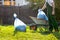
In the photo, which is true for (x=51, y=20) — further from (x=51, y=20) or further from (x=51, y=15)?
(x=51, y=15)

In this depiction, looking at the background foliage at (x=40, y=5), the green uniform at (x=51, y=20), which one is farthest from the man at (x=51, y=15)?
the background foliage at (x=40, y=5)

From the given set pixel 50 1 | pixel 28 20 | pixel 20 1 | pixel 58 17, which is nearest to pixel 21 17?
pixel 28 20

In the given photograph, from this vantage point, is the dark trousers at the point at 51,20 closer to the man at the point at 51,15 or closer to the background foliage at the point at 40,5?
the man at the point at 51,15

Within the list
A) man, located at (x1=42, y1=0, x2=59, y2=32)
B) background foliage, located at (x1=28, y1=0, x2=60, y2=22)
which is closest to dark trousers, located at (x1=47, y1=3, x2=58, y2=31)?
man, located at (x1=42, y1=0, x2=59, y2=32)

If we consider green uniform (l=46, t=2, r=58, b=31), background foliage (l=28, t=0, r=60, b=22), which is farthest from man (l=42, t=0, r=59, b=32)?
background foliage (l=28, t=0, r=60, b=22)

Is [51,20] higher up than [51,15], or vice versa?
[51,15]

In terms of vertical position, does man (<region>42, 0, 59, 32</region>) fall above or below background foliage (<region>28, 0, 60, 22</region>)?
above

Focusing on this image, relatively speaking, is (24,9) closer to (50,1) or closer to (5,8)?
(5,8)

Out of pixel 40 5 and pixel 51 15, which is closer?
pixel 51 15

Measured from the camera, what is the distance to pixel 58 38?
9.62 m

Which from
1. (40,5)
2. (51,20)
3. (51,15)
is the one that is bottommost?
(40,5)

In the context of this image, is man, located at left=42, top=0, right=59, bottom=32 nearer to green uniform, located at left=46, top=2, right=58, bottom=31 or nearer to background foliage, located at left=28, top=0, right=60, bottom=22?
green uniform, located at left=46, top=2, right=58, bottom=31

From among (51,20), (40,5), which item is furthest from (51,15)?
(40,5)

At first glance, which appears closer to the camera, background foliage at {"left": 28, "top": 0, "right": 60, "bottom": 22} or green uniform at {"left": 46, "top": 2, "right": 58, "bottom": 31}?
green uniform at {"left": 46, "top": 2, "right": 58, "bottom": 31}
